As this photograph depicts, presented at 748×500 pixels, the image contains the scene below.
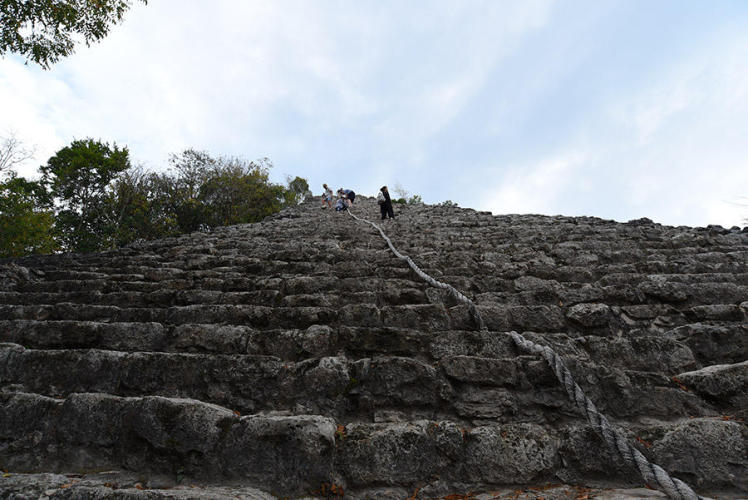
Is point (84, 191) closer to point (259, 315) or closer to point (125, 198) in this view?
point (125, 198)

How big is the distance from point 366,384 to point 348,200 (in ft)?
31.8

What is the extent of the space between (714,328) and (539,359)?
128cm

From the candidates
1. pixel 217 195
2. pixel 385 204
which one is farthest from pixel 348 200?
pixel 217 195

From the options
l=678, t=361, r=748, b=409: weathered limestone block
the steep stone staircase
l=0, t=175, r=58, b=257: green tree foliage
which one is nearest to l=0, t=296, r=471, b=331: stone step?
the steep stone staircase

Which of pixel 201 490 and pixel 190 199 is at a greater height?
pixel 190 199

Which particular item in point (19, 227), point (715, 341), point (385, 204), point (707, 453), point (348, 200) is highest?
point (348, 200)

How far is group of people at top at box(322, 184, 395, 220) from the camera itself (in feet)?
26.2

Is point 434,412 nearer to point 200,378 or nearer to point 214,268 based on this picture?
point 200,378

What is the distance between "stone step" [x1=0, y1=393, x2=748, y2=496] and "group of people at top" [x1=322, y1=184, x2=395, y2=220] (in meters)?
6.81

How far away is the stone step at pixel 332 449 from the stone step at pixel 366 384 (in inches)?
5.5

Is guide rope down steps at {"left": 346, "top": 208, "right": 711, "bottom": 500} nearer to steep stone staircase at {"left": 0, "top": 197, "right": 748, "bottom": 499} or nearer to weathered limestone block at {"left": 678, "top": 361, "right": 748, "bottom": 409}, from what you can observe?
steep stone staircase at {"left": 0, "top": 197, "right": 748, "bottom": 499}

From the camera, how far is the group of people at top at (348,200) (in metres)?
8.00

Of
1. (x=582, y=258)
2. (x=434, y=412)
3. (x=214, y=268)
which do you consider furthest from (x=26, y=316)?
(x=582, y=258)

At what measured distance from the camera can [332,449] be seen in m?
1.34
